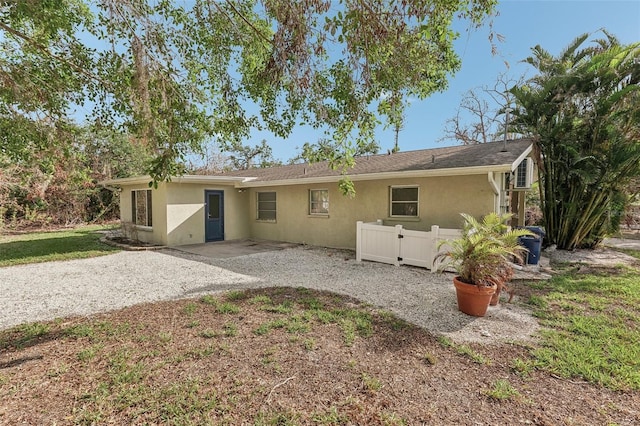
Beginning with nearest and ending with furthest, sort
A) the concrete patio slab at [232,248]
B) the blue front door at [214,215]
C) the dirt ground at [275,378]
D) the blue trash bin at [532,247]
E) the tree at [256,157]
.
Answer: the dirt ground at [275,378] < the blue trash bin at [532,247] < the concrete patio slab at [232,248] < the blue front door at [214,215] < the tree at [256,157]

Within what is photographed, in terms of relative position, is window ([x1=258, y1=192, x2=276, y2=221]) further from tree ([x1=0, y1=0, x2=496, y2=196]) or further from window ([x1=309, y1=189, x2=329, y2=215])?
tree ([x1=0, y1=0, x2=496, y2=196])

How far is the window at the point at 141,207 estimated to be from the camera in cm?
1220

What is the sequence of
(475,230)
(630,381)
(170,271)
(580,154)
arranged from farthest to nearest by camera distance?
(580,154), (170,271), (475,230), (630,381)

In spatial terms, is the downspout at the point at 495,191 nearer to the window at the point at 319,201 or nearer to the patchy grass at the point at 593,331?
the patchy grass at the point at 593,331

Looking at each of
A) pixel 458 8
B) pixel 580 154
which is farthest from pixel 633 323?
pixel 580 154

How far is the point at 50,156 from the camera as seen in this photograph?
18.6 feet

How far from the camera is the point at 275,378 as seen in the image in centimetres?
302

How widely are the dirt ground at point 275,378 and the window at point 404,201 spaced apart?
5.27 m

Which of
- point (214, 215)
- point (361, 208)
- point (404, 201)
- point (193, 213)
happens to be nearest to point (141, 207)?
point (193, 213)

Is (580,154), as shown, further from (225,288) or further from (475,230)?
(225,288)

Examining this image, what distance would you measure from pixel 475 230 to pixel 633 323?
2422mm

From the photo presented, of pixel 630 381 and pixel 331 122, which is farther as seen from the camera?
pixel 331 122

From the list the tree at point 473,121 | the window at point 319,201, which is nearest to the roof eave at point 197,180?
the window at point 319,201

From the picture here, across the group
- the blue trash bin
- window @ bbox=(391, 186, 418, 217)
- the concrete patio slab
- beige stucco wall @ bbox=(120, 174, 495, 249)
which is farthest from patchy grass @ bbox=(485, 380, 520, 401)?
the concrete patio slab
